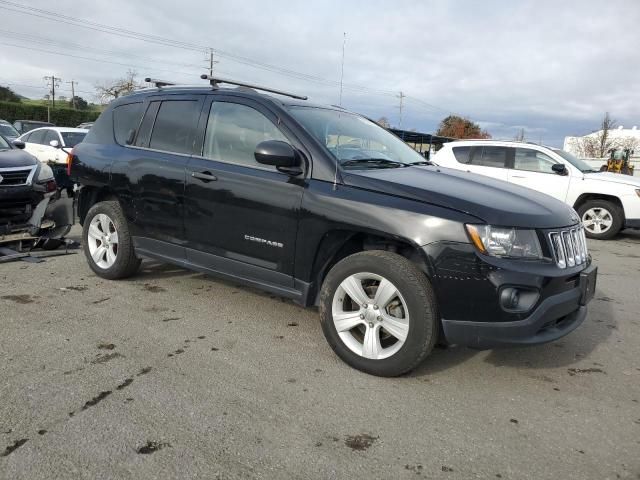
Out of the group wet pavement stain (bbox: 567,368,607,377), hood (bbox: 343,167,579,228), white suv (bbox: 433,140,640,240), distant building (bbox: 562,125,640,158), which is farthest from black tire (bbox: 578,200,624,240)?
distant building (bbox: 562,125,640,158)

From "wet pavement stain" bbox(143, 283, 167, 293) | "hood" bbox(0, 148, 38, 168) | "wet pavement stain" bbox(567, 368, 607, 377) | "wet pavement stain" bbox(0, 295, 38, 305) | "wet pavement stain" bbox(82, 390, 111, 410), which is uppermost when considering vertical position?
"hood" bbox(0, 148, 38, 168)

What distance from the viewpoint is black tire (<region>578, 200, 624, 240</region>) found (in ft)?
31.3

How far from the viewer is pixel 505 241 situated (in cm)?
292

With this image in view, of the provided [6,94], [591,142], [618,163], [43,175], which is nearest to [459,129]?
[591,142]

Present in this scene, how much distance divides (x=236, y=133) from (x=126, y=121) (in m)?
1.51

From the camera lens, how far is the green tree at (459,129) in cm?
5962

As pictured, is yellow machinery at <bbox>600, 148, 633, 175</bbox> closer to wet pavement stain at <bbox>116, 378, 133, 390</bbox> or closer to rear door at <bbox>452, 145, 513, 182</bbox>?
rear door at <bbox>452, 145, 513, 182</bbox>

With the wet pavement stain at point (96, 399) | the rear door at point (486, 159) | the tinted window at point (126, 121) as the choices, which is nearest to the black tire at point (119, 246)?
the tinted window at point (126, 121)

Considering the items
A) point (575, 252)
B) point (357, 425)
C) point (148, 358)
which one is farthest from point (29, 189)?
point (575, 252)

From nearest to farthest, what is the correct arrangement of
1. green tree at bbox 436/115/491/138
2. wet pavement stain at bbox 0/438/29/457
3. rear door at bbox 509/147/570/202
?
wet pavement stain at bbox 0/438/29/457 < rear door at bbox 509/147/570/202 < green tree at bbox 436/115/491/138

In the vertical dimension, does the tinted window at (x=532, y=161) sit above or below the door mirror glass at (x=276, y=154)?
above

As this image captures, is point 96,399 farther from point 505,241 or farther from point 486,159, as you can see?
point 486,159

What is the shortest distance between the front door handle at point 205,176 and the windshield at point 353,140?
2.62ft

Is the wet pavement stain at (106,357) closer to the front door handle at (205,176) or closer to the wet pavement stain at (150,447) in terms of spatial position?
the wet pavement stain at (150,447)
